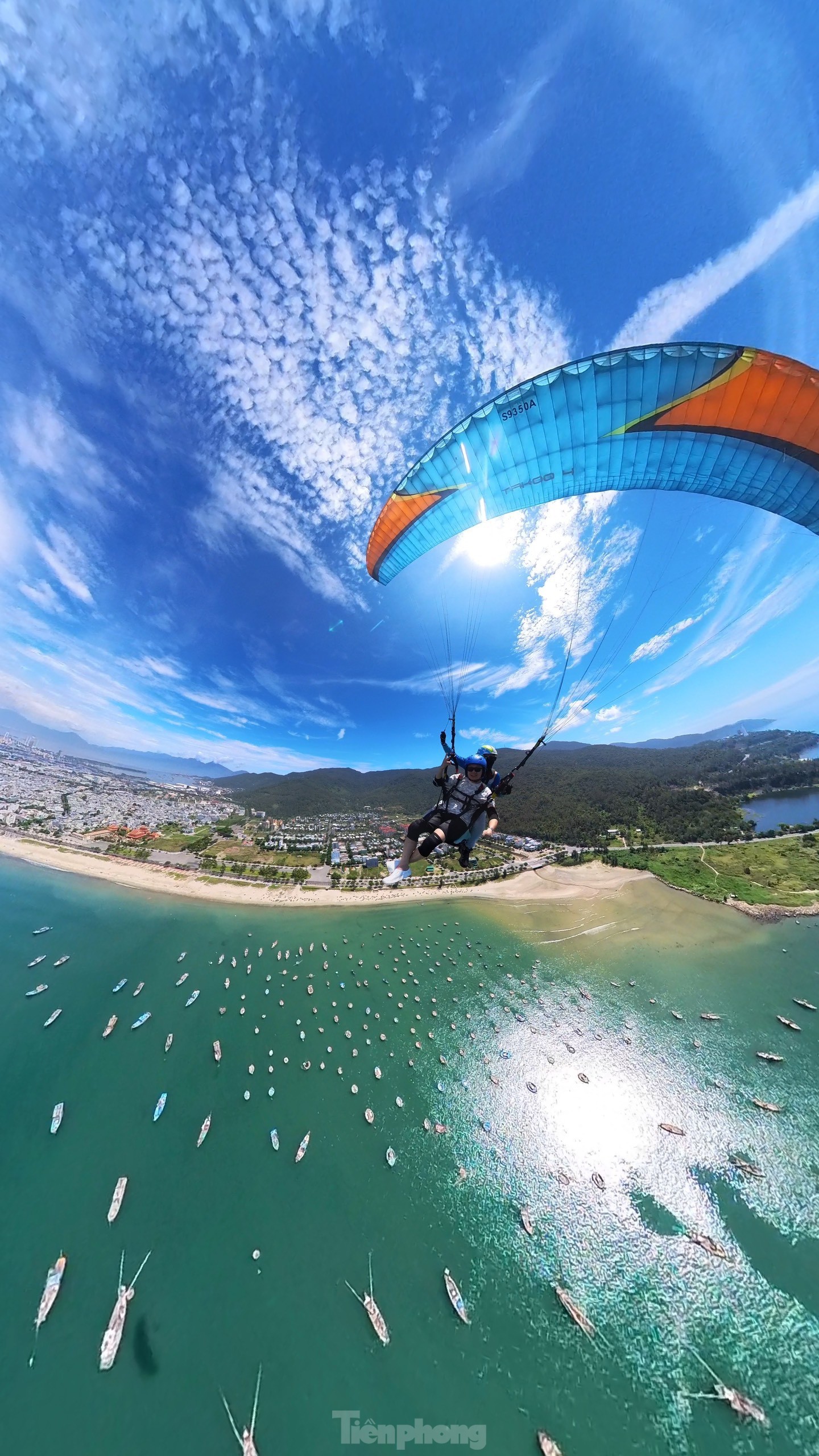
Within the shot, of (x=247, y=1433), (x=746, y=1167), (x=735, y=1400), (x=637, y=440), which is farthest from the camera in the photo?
(x=746, y=1167)

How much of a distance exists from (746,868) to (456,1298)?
39.5m

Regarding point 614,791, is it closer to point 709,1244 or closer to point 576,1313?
point 709,1244

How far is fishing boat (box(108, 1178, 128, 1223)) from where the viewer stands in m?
12.2

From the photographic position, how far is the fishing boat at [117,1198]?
482 inches

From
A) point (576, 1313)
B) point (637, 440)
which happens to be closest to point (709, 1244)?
point (576, 1313)

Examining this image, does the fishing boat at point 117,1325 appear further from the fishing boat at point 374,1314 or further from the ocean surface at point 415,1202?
the fishing boat at point 374,1314

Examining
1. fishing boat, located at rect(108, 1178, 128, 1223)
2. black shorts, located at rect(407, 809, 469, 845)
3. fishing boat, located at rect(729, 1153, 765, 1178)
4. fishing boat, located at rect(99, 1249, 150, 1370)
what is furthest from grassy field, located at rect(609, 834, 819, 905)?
fishing boat, located at rect(108, 1178, 128, 1223)

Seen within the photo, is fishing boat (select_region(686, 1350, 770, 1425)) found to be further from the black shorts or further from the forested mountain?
the forested mountain

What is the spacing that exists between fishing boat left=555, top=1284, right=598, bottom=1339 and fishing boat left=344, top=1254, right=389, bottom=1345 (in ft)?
15.8

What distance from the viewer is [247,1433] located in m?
8.54

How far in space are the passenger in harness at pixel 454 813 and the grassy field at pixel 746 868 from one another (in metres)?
37.6

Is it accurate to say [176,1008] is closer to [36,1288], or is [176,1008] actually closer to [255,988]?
[255,988]

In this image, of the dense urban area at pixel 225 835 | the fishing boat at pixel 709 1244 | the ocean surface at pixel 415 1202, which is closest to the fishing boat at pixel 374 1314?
the ocean surface at pixel 415 1202

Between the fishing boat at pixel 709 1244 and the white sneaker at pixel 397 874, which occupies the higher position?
the white sneaker at pixel 397 874
